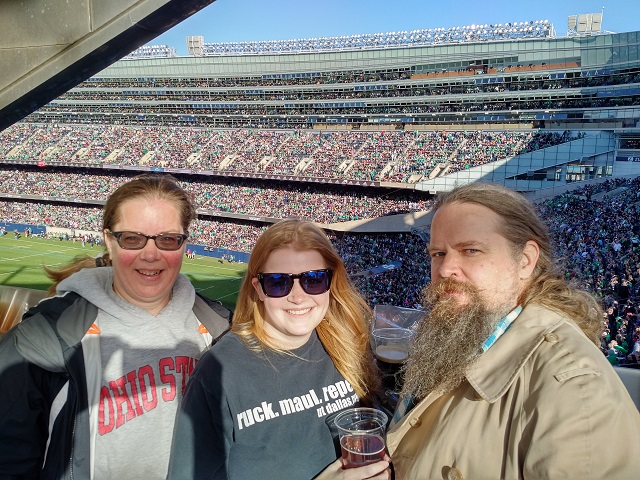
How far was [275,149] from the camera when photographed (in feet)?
139

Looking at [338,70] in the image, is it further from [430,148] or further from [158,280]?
[158,280]

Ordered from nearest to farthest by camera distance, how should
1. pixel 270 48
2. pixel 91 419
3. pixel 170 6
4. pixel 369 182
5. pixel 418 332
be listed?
pixel 170 6 → pixel 91 419 → pixel 418 332 → pixel 369 182 → pixel 270 48

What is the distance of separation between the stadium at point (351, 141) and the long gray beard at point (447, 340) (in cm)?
1689

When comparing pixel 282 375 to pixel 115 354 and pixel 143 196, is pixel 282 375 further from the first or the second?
pixel 143 196

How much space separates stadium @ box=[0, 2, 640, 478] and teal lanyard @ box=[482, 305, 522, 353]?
55.5 ft

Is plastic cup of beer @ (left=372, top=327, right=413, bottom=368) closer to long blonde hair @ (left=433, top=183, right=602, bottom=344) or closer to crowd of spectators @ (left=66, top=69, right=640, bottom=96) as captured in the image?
long blonde hair @ (left=433, top=183, right=602, bottom=344)

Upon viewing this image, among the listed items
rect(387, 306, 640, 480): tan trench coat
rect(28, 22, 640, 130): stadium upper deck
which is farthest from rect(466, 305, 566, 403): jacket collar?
rect(28, 22, 640, 130): stadium upper deck

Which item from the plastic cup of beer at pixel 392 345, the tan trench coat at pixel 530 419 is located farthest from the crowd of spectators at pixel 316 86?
the tan trench coat at pixel 530 419

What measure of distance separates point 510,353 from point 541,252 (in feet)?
2.37

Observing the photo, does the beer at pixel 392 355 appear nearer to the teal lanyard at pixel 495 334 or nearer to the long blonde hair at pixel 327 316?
the long blonde hair at pixel 327 316

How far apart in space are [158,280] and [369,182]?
103 feet

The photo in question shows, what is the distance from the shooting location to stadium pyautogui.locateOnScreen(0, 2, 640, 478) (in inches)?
1179

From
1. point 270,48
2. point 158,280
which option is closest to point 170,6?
point 158,280

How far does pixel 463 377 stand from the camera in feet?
6.17
